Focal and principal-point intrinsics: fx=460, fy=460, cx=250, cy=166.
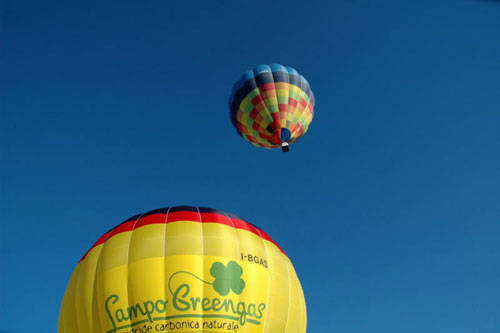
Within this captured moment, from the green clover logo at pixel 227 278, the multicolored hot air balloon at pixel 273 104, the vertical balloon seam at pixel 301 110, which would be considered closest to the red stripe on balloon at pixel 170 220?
the green clover logo at pixel 227 278

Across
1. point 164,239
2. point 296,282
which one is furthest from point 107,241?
point 296,282

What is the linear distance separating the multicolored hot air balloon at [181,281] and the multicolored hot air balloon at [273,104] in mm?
9621

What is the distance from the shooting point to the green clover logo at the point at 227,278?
29.4ft

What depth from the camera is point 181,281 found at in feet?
28.9

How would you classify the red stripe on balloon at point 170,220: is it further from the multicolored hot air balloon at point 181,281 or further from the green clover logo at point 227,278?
the green clover logo at point 227,278

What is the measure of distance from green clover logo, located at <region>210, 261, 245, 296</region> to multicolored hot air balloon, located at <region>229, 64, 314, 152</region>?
10708 millimetres

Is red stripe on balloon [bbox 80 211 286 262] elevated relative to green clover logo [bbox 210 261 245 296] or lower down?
elevated

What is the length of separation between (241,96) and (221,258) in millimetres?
12093

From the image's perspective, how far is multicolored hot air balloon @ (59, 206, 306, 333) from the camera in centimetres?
861

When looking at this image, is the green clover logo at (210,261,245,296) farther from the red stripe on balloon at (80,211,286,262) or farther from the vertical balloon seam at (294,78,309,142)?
the vertical balloon seam at (294,78,309,142)

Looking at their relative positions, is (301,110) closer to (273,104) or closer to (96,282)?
(273,104)

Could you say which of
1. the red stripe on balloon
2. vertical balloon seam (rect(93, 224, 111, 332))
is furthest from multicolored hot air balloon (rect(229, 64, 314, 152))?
vertical balloon seam (rect(93, 224, 111, 332))

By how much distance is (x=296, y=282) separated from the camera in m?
10.6

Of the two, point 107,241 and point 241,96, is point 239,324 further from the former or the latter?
point 241,96
